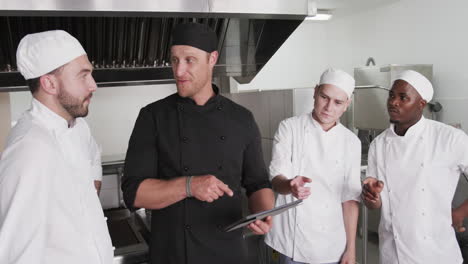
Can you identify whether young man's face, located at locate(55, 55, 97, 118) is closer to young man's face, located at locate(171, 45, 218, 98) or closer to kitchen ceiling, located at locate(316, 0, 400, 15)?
young man's face, located at locate(171, 45, 218, 98)

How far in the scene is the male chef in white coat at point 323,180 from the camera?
168 cm

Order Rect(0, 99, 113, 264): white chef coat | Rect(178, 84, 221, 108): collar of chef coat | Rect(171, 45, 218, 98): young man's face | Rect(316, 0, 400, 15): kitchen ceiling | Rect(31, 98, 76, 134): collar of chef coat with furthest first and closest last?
Rect(316, 0, 400, 15): kitchen ceiling
Rect(178, 84, 221, 108): collar of chef coat
Rect(171, 45, 218, 98): young man's face
Rect(31, 98, 76, 134): collar of chef coat
Rect(0, 99, 113, 264): white chef coat

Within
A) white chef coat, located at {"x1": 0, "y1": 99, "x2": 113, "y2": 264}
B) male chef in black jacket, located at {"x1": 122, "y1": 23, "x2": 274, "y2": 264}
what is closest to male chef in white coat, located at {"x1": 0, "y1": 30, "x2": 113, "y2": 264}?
white chef coat, located at {"x1": 0, "y1": 99, "x2": 113, "y2": 264}

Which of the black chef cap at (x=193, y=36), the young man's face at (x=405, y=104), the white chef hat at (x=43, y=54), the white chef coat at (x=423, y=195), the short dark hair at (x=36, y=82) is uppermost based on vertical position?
the black chef cap at (x=193, y=36)

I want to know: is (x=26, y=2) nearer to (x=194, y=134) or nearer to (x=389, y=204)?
(x=194, y=134)

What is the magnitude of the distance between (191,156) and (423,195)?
3.36ft

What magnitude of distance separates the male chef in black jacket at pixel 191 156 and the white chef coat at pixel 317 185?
332mm

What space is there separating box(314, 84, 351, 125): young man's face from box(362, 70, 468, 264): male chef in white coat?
25 centimetres

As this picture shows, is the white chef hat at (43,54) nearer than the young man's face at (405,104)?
Yes

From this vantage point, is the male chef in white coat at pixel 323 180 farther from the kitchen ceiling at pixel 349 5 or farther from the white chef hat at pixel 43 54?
the kitchen ceiling at pixel 349 5

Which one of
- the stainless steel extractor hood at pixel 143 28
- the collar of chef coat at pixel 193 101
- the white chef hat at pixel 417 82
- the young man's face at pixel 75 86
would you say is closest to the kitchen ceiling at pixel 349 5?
the stainless steel extractor hood at pixel 143 28

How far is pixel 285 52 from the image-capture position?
20.1ft

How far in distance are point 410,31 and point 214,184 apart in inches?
170

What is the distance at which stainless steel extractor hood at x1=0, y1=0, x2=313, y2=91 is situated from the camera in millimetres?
1756
